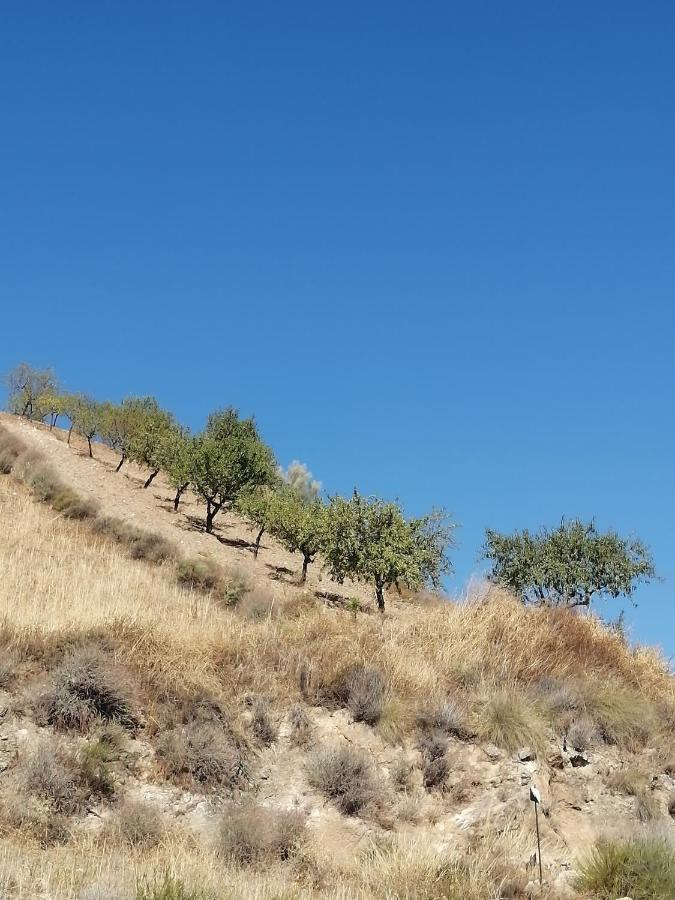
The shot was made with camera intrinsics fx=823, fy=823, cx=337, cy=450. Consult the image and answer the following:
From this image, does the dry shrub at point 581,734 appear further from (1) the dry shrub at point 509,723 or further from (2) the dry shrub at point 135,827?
(2) the dry shrub at point 135,827

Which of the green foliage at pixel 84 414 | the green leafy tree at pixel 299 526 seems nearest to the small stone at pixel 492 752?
the green leafy tree at pixel 299 526

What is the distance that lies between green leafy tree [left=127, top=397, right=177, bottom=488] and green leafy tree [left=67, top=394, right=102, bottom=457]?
2553 millimetres

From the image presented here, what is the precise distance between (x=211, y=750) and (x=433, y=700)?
3363mm

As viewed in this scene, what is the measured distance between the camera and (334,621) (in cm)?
1369

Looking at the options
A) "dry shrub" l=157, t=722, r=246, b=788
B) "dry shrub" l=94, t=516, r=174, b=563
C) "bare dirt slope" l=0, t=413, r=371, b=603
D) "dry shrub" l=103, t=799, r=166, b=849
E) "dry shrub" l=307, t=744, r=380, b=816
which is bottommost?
"dry shrub" l=103, t=799, r=166, b=849

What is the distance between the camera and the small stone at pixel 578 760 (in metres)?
11.8

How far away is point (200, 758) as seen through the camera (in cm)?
1016

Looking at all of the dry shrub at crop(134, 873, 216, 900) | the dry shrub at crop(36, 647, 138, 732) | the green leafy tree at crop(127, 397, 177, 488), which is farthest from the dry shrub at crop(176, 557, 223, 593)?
the green leafy tree at crop(127, 397, 177, 488)

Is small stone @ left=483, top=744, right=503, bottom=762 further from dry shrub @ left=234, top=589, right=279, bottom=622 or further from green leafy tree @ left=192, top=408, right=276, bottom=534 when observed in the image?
green leafy tree @ left=192, top=408, right=276, bottom=534

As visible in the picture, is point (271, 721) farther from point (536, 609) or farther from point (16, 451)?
point (16, 451)

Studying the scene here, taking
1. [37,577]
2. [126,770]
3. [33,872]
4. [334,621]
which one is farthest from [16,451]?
[33,872]

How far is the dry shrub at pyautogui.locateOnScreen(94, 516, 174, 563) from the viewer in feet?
75.5

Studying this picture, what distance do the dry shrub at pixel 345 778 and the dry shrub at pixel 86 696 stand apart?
7.87 ft

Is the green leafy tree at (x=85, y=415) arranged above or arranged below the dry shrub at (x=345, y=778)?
above
